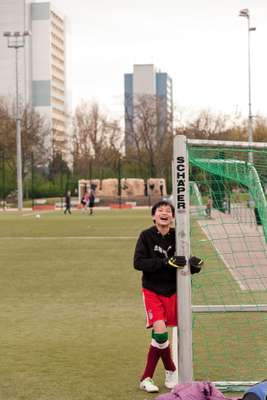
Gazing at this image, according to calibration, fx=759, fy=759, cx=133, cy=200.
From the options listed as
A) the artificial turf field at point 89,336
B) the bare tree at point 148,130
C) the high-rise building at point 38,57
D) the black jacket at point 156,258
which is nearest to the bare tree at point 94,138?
the bare tree at point 148,130

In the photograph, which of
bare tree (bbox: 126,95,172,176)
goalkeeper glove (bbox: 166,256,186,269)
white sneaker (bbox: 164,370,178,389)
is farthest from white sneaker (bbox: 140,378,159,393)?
bare tree (bbox: 126,95,172,176)

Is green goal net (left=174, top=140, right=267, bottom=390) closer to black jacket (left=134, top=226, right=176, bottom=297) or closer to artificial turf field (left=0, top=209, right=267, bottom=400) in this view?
artificial turf field (left=0, top=209, right=267, bottom=400)

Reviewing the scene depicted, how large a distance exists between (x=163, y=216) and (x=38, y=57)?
149 meters

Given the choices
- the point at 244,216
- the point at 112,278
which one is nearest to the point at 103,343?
the point at 244,216

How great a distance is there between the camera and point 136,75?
199 metres

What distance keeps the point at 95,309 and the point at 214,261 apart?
6.26 m

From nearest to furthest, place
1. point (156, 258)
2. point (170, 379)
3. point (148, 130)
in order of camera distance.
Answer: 1. point (156, 258)
2. point (170, 379)
3. point (148, 130)

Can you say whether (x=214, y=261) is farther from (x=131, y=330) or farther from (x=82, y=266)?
(x=131, y=330)

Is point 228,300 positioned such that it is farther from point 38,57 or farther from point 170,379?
point 38,57

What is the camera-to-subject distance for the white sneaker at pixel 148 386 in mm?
6043

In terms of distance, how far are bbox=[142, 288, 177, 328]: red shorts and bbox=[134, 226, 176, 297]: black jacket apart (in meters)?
0.04

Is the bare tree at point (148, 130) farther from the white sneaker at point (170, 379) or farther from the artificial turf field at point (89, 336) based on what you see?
the white sneaker at point (170, 379)

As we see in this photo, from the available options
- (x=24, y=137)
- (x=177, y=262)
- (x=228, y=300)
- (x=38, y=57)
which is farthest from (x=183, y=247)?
(x=38, y=57)

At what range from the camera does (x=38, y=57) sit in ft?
496
